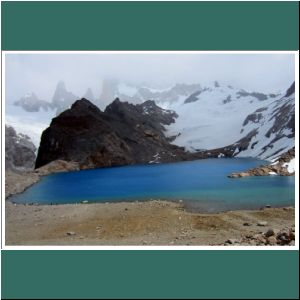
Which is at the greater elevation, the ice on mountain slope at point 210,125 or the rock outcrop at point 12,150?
the ice on mountain slope at point 210,125

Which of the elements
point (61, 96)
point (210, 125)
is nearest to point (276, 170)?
point (61, 96)

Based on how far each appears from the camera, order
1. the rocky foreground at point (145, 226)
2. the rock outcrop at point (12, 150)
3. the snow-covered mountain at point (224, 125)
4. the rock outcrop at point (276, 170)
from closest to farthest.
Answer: the rocky foreground at point (145, 226), the rock outcrop at point (276, 170), the rock outcrop at point (12, 150), the snow-covered mountain at point (224, 125)

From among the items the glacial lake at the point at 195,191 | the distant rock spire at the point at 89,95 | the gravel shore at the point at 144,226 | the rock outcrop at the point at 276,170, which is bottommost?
the gravel shore at the point at 144,226

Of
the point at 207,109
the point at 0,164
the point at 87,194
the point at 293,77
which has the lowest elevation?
the point at 87,194

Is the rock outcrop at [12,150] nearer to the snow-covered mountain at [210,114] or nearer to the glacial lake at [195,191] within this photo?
the snow-covered mountain at [210,114]

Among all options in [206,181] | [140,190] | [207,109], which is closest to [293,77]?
[206,181]

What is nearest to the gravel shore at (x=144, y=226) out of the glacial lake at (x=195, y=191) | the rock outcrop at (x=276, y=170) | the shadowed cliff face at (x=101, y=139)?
the glacial lake at (x=195, y=191)

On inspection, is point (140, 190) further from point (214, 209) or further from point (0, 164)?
point (0, 164)

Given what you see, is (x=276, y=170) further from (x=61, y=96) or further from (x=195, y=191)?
(x=61, y=96)

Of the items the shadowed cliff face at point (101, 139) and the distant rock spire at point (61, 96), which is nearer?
the distant rock spire at point (61, 96)
